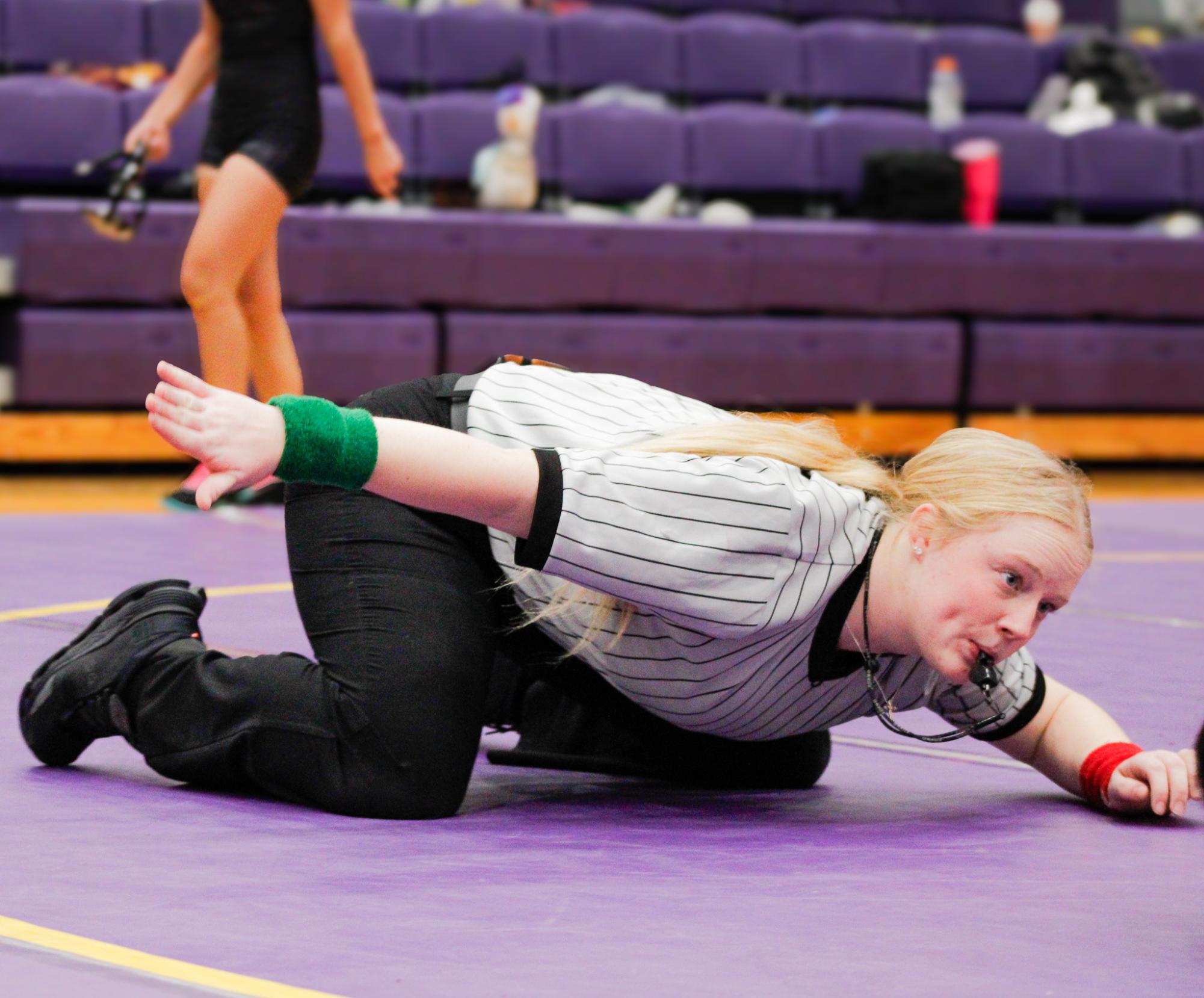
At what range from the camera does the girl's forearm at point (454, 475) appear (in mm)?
1446

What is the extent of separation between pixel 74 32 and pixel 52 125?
519 mm

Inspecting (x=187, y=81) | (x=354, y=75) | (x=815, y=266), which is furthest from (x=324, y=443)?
(x=815, y=266)

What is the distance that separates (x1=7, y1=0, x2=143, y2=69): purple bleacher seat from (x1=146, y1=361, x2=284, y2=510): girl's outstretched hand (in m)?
4.86

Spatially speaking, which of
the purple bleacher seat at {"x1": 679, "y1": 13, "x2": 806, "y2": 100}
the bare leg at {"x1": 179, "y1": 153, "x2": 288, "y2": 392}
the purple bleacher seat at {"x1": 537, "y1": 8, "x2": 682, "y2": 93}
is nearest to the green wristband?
the bare leg at {"x1": 179, "y1": 153, "x2": 288, "y2": 392}

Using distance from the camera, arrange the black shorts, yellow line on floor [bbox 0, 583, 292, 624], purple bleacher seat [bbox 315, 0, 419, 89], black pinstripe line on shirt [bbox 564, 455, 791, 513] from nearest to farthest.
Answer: black pinstripe line on shirt [bbox 564, 455, 791, 513]
yellow line on floor [bbox 0, 583, 292, 624]
the black shorts
purple bleacher seat [bbox 315, 0, 419, 89]

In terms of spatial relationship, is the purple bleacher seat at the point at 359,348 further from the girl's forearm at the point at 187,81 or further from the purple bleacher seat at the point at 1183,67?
the purple bleacher seat at the point at 1183,67

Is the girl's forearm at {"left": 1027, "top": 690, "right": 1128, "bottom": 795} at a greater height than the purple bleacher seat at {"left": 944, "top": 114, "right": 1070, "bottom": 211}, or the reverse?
the purple bleacher seat at {"left": 944, "top": 114, "right": 1070, "bottom": 211}

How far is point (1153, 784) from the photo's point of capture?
1812mm

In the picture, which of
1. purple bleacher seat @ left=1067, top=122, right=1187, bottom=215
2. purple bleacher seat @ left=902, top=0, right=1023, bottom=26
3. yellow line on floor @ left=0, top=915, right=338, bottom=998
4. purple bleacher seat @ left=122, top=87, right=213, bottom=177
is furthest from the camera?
purple bleacher seat @ left=902, top=0, right=1023, bottom=26

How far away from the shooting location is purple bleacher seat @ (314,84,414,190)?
5.75 m

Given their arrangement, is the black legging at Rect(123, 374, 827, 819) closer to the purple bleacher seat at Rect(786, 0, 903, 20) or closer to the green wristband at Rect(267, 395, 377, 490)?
the green wristband at Rect(267, 395, 377, 490)

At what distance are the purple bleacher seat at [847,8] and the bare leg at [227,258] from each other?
3.99m

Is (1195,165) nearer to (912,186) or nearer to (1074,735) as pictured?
(912,186)

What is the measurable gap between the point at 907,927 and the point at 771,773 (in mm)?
568
